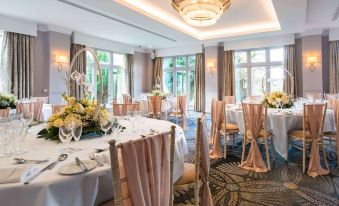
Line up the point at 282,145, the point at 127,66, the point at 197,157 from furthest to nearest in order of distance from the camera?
1. the point at 127,66
2. the point at 282,145
3. the point at 197,157

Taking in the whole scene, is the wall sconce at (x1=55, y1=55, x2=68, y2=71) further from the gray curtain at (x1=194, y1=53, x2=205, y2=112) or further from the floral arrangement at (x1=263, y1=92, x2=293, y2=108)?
the floral arrangement at (x1=263, y1=92, x2=293, y2=108)

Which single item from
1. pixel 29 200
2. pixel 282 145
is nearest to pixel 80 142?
pixel 29 200

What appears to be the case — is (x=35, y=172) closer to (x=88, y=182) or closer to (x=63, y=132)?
(x=88, y=182)

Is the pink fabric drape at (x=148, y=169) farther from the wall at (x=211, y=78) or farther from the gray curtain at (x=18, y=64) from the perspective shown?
the wall at (x=211, y=78)

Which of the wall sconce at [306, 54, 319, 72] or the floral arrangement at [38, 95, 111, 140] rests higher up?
the wall sconce at [306, 54, 319, 72]

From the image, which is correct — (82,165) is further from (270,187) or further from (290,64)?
(290,64)

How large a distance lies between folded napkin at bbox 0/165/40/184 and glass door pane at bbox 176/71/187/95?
9.91 metres

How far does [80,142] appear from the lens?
5.84ft

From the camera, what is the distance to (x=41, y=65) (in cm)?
726

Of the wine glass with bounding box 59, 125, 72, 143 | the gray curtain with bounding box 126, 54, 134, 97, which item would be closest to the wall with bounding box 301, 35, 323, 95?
the gray curtain with bounding box 126, 54, 134, 97

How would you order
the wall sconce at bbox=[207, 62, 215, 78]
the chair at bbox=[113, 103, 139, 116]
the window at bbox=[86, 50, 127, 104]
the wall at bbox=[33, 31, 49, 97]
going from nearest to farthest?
the chair at bbox=[113, 103, 139, 116] → the wall at bbox=[33, 31, 49, 97] → the window at bbox=[86, 50, 127, 104] → the wall sconce at bbox=[207, 62, 215, 78]

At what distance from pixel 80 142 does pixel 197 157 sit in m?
0.89

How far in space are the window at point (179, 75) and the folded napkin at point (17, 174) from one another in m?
9.65

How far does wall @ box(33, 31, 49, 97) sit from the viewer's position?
7.14 meters
